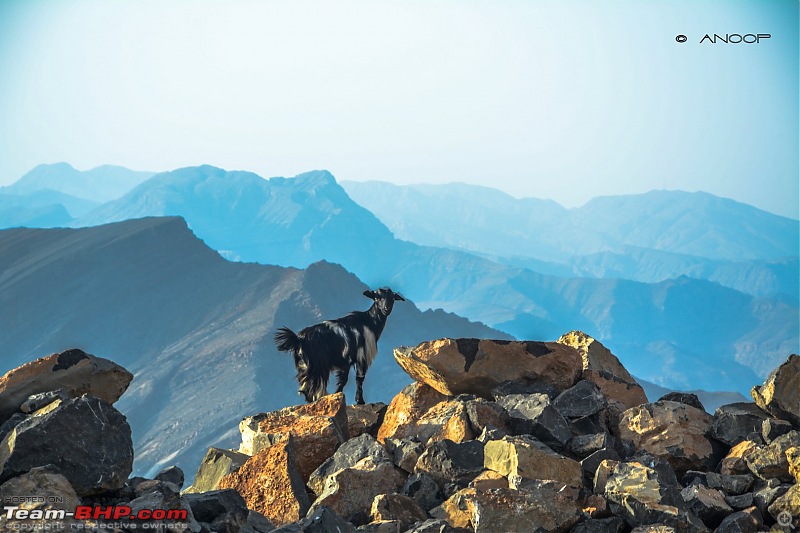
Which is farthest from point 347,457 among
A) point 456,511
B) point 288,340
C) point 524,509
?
point 288,340

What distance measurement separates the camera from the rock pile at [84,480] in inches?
302

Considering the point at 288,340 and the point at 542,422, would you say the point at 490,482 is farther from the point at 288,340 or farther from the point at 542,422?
the point at 288,340

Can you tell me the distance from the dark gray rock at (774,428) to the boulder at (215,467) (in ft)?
26.0

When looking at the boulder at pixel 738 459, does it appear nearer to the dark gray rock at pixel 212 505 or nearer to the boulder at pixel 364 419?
the boulder at pixel 364 419

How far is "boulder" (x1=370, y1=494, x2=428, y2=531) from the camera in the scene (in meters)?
9.15

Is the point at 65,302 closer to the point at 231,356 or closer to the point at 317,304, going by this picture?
→ the point at 231,356

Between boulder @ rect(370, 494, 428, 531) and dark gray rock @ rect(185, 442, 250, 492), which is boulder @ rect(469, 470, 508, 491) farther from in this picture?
dark gray rock @ rect(185, 442, 250, 492)

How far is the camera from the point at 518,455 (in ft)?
31.5

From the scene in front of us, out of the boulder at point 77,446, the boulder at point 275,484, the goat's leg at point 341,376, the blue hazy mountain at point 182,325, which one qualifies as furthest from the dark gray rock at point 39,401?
the blue hazy mountain at point 182,325

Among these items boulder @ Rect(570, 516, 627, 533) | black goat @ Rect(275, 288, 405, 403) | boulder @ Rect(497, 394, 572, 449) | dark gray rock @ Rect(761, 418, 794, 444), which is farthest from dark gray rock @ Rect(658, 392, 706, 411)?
black goat @ Rect(275, 288, 405, 403)

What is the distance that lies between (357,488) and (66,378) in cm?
455

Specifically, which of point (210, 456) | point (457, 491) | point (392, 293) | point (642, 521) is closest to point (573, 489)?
point (642, 521)

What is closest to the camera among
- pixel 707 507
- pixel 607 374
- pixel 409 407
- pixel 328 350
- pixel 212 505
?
pixel 212 505

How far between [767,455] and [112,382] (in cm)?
926
